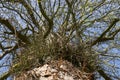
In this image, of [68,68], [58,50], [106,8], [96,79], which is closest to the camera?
[68,68]

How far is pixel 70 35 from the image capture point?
332 centimetres

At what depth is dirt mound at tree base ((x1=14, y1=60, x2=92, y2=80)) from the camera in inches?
108

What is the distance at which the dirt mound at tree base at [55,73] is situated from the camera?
9.04 feet

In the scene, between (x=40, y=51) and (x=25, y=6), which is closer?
(x=40, y=51)

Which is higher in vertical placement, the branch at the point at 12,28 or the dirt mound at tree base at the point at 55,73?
the branch at the point at 12,28

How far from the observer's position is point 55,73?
2.78 m

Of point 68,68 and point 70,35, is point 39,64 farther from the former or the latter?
point 70,35

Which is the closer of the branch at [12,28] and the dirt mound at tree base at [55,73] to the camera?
the dirt mound at tree base at [55,73]

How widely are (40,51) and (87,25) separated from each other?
106 cm

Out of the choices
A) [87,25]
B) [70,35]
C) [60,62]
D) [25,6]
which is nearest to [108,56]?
[87,25]

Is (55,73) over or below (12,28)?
below

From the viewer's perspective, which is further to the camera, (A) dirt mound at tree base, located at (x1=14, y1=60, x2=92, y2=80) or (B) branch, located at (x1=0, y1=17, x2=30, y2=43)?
(B) branch, located at (x1=0, y1=17, x2=30, y2=43)

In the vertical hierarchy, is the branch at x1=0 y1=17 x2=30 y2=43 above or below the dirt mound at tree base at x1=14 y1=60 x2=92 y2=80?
above

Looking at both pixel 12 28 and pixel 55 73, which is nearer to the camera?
pixel 55 73
